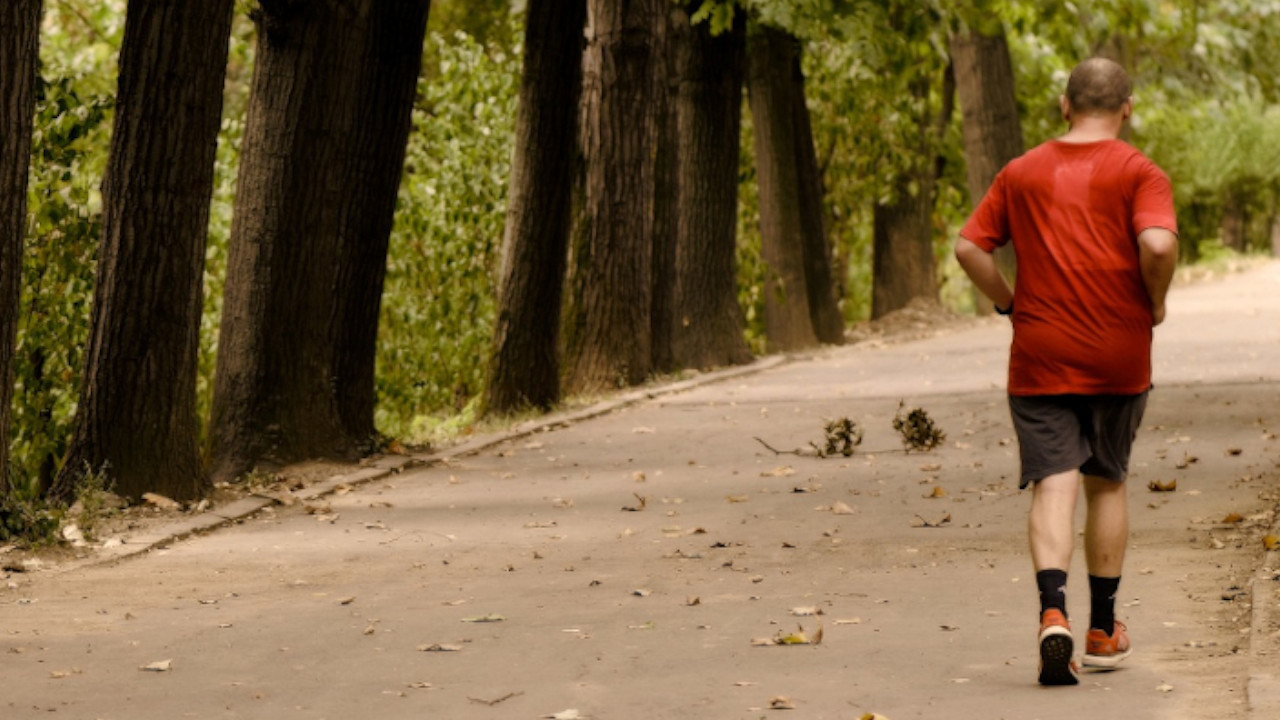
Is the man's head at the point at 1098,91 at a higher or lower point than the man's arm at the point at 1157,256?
higher

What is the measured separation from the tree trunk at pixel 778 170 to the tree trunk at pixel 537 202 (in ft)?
28.8

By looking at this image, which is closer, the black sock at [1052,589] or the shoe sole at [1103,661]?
the black sock at [1052,589]

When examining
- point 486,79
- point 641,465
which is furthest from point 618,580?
point 486,79

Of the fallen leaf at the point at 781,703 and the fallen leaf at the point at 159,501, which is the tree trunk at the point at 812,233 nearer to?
the fallen leaf at the point at 159,501

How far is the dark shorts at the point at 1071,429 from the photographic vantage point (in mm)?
7270

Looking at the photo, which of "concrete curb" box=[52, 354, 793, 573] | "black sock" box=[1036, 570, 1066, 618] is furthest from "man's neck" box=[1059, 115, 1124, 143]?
"concrete curb" box=[52, 354, 793, 573]

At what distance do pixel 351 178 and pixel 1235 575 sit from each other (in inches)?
296

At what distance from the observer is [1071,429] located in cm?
729

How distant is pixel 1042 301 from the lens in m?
7.27

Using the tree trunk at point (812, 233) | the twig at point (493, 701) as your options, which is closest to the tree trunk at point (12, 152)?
the twig at point (493, 701)

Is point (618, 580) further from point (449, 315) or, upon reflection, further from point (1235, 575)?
point (449, 315)

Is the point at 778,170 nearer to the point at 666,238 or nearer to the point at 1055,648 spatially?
the point at 666,238

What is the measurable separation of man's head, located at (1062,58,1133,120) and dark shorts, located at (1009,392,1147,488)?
35.0 inches

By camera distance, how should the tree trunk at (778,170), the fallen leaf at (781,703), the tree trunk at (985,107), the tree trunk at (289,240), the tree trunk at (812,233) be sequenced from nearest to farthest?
the fallen leaf at (781,703), the tree trunk at (289,240), the tree trunk at (778,170), the tree trunk at (812,233), the tree trunk at (985,107)
